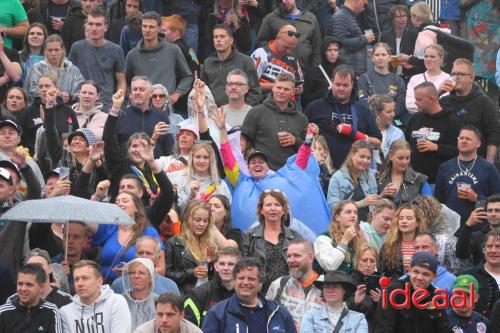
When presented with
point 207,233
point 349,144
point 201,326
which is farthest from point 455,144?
point 201,326

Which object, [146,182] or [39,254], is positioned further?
[146,182]

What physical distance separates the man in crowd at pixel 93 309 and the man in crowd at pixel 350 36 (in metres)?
8.44

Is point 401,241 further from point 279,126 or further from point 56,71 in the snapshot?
point 56,71

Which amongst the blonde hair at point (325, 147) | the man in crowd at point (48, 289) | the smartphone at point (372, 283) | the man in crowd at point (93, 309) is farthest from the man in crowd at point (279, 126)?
the man in crowd at point (93, 309)

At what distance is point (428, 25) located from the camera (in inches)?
914

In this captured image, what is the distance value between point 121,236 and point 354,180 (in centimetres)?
326

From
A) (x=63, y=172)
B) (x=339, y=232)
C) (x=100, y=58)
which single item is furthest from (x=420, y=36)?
(x=63, y=172)

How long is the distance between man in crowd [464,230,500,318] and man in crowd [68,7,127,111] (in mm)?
5988

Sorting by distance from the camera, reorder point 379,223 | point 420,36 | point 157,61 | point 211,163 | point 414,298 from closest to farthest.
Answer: point 414,298 < point 379,223 < point 211,163 < point 157,61 < point 420,36

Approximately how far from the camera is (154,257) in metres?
15.8

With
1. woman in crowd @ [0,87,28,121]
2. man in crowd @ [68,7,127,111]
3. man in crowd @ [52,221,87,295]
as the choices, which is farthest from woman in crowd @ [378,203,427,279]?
man in crowd @ [68,7,127,111]

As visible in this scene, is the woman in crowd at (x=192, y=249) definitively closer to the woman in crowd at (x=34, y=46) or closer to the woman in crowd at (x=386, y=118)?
the woman in crowd at (x=386, y=118)

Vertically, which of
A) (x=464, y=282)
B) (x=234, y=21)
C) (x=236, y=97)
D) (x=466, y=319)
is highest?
(x=234, y=21)

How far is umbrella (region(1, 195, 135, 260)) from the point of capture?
600 inches
